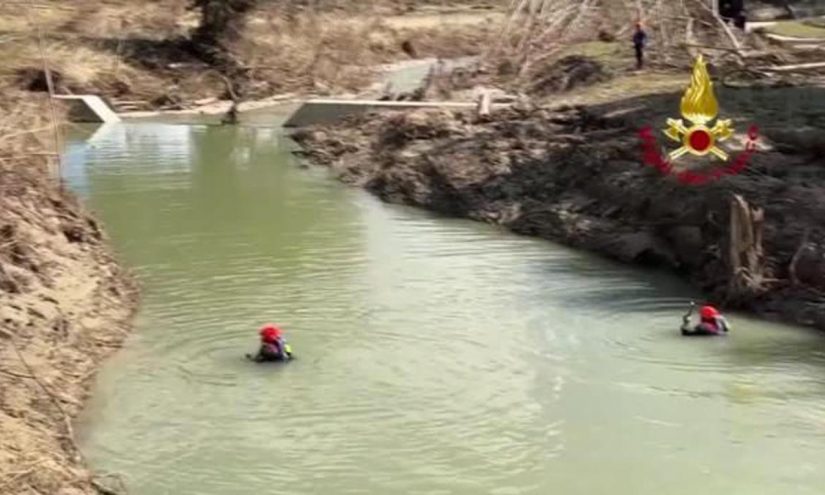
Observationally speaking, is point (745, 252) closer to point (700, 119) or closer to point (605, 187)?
point (700, 119)

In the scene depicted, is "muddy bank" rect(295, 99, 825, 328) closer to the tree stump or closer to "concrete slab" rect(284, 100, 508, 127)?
the tree stump

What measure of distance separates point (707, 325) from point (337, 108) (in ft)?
46.3

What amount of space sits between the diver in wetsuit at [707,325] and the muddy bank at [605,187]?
0.90 meters

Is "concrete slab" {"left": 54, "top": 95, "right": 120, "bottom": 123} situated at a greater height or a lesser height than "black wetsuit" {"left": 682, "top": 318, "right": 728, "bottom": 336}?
lesser

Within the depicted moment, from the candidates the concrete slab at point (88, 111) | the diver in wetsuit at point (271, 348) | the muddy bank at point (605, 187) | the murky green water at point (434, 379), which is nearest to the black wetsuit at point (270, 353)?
the diver in wetsuit at point (271, 348)

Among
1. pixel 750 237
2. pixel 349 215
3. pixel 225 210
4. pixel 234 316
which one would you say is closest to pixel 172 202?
pixel 225 210

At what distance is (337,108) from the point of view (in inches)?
1007

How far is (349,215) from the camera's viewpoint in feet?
60.6

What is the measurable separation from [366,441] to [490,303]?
13.5 feet

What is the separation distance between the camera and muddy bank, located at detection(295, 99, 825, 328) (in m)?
13.9

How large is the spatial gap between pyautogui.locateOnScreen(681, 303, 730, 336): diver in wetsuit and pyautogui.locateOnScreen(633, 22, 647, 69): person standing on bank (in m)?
11.6

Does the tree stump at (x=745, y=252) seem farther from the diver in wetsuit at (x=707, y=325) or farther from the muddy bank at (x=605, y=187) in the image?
the diver in wetsuit at (x=707, y=325)

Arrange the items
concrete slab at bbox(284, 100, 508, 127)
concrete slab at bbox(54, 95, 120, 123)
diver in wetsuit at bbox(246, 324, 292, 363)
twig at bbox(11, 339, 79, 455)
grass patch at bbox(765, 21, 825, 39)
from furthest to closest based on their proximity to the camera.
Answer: grass patch at bbox(765, 21, 825, 39) < concrete slab at bbox(54, 95, 120, 123) < concrete slab at bbox(284, 100, 508, 127) < diver in wetsuit at bbox(246, 324, 292, 363) < twig at bbox(11, 339, 79, 455)

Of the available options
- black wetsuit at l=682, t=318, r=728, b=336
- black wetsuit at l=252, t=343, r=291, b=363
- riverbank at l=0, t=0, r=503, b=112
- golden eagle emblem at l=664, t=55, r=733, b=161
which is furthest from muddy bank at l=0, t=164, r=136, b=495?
riverbank at l=0, t=0, r=503, b=112
